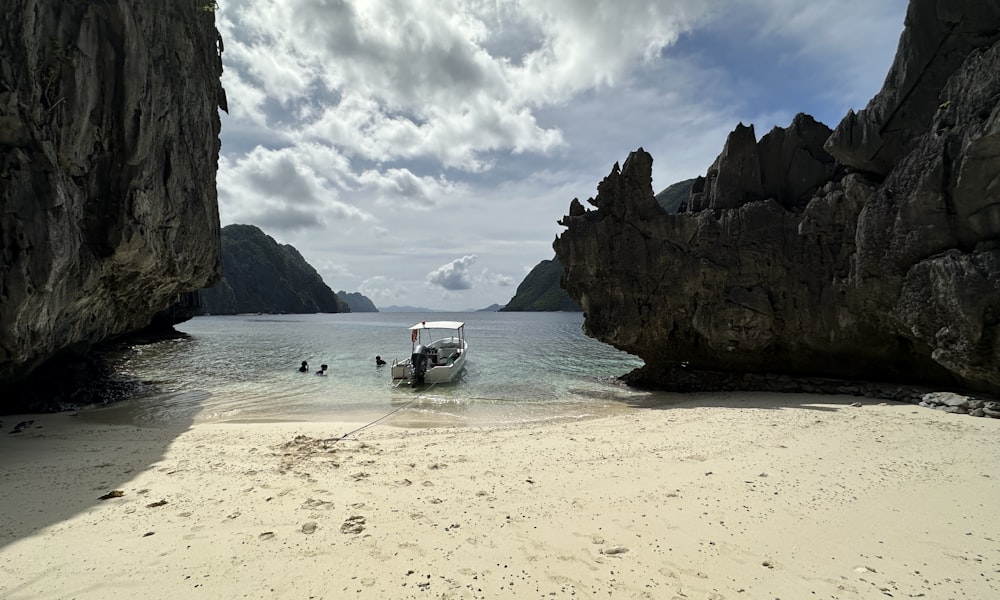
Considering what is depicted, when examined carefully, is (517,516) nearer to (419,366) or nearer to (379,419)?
(379,419)

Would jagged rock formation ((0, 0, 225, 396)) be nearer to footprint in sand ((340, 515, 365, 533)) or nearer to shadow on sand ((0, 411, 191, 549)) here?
shadow on sand ((0, 411, 191, 549))

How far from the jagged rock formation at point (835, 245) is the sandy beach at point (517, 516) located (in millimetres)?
5645

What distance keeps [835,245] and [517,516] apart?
20.3 m

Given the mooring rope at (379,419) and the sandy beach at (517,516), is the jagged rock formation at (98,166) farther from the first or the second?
the mooring rope at (379,419)

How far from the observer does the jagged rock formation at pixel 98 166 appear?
37.5 feet

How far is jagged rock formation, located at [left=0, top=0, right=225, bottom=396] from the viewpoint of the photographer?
11.4m

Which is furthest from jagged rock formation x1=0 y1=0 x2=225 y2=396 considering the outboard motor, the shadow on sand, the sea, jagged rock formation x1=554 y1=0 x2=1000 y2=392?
jagged rock formation x1=554 y1=0 x2=1000 y2=392

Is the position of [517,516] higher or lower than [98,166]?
lower

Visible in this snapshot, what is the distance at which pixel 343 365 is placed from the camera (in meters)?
35.4

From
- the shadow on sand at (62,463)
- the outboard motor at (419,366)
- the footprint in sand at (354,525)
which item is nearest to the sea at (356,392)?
the outboard motor at (419,366)

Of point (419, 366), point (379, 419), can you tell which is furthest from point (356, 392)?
point (379, 419)

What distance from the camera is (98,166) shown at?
50.3 feet

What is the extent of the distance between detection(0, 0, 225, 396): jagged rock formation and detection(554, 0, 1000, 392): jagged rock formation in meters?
20.9

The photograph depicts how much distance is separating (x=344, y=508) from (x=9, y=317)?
12348mm
